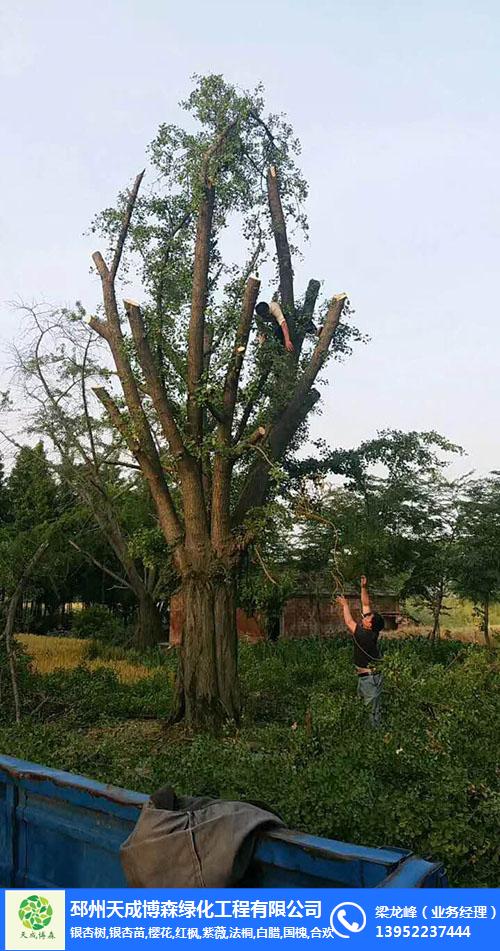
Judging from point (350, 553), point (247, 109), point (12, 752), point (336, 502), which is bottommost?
point (12, 752)

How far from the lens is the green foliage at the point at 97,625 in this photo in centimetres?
2513

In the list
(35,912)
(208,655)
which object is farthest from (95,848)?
(208,655)

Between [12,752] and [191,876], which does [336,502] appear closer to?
[12,752]

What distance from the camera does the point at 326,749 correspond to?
24.4ft

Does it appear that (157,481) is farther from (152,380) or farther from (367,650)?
(367,650)

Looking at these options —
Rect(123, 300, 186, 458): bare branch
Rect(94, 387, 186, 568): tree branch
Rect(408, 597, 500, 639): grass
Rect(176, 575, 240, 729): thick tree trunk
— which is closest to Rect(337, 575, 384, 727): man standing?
Rect(176, 575, 240, 729): thick tree trunk

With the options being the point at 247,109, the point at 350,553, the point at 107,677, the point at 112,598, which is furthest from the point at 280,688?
the point at 112,598

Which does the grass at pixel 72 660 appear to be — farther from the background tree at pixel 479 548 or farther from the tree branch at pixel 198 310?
the background tree at pixel 479 548

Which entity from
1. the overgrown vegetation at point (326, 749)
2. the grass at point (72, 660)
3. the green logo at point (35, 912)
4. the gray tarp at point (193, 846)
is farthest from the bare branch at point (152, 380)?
the green logo at point (35, 912)

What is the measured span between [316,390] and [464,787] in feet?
26.8

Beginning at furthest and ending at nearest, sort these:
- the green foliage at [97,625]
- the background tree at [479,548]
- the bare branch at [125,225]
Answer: the green foliage at [97,625]
the background tree at [479,548]
the bare branch at [125,225]

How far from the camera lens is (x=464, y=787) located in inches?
205

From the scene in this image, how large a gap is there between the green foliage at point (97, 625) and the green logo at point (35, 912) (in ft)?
70.2

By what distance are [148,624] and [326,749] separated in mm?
15451
